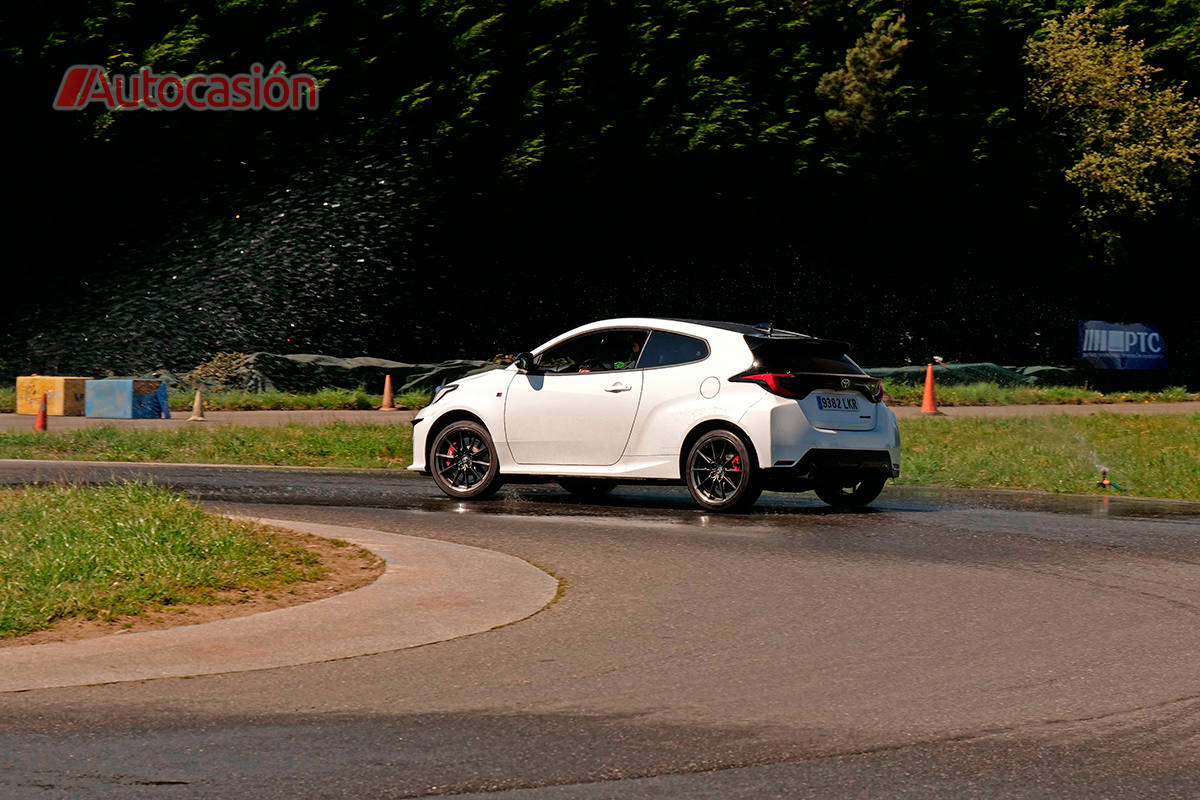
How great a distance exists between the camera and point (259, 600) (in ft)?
29.7

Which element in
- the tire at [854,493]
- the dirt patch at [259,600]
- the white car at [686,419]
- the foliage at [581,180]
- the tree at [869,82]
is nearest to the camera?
the dirt patch at [259,600]

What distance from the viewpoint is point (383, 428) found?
21.9 metres

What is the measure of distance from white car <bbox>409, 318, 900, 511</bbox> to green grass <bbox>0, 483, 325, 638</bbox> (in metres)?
3.92

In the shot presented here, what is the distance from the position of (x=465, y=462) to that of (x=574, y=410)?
1376mm

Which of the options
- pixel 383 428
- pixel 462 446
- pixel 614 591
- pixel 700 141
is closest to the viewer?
pixel 614 591

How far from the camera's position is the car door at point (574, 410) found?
14.4 m

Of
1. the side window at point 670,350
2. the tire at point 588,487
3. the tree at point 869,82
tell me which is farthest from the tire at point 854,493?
the tree at point 869,82

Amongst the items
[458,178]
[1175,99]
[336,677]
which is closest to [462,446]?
[336,677]

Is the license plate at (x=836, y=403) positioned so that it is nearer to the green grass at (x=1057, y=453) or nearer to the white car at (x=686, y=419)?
the white car at (x=686, y=419)

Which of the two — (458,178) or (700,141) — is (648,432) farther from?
(700,141)

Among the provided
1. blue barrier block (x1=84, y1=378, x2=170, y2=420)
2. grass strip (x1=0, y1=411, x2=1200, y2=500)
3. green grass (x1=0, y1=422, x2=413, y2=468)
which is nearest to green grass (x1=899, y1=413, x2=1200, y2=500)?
grass strip (x1=0, y1=411, x2=1200, y2=500)

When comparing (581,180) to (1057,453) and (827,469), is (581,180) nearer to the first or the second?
(1057,453)

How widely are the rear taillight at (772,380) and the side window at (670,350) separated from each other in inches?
21.7

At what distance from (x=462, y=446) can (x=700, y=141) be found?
2565 centimetres
